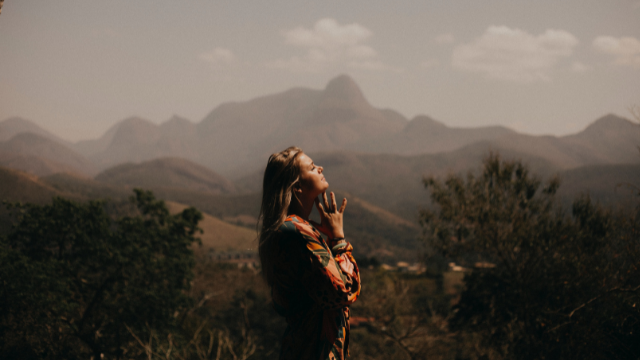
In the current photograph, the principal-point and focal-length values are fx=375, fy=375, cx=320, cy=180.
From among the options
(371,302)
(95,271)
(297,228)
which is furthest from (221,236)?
(297,228)

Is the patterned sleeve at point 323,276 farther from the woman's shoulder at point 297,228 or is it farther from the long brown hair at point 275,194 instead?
the long brown hair at point 275,194

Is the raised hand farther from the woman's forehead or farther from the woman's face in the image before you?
the woman's forehead

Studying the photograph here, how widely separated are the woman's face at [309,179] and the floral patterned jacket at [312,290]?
0.55 ft

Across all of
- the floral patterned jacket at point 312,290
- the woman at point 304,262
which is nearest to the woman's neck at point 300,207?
the woman at point 304,262

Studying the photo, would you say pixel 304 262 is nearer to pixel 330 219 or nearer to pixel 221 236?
pixel 330 219

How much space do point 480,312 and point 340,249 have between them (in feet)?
44.6

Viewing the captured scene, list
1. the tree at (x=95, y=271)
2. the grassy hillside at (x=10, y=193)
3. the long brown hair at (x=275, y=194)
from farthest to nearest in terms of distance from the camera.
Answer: the grassy hillside at (x=10, y=193) → the tree at (x=95, y=271) → the long brown hair at (x=275, y=194)

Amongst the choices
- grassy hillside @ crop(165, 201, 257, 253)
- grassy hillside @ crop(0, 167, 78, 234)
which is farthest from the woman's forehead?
grassy hillside @ crop(165, 201, 257, 253)

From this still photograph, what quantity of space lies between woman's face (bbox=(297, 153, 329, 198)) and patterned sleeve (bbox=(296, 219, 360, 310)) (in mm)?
230

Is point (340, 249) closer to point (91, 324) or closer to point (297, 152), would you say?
point (297, 152)

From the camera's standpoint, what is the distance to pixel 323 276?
5.73 ft

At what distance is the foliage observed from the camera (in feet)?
32.9

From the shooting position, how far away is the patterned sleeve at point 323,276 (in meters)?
1.75

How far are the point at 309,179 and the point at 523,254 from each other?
13019 mm
